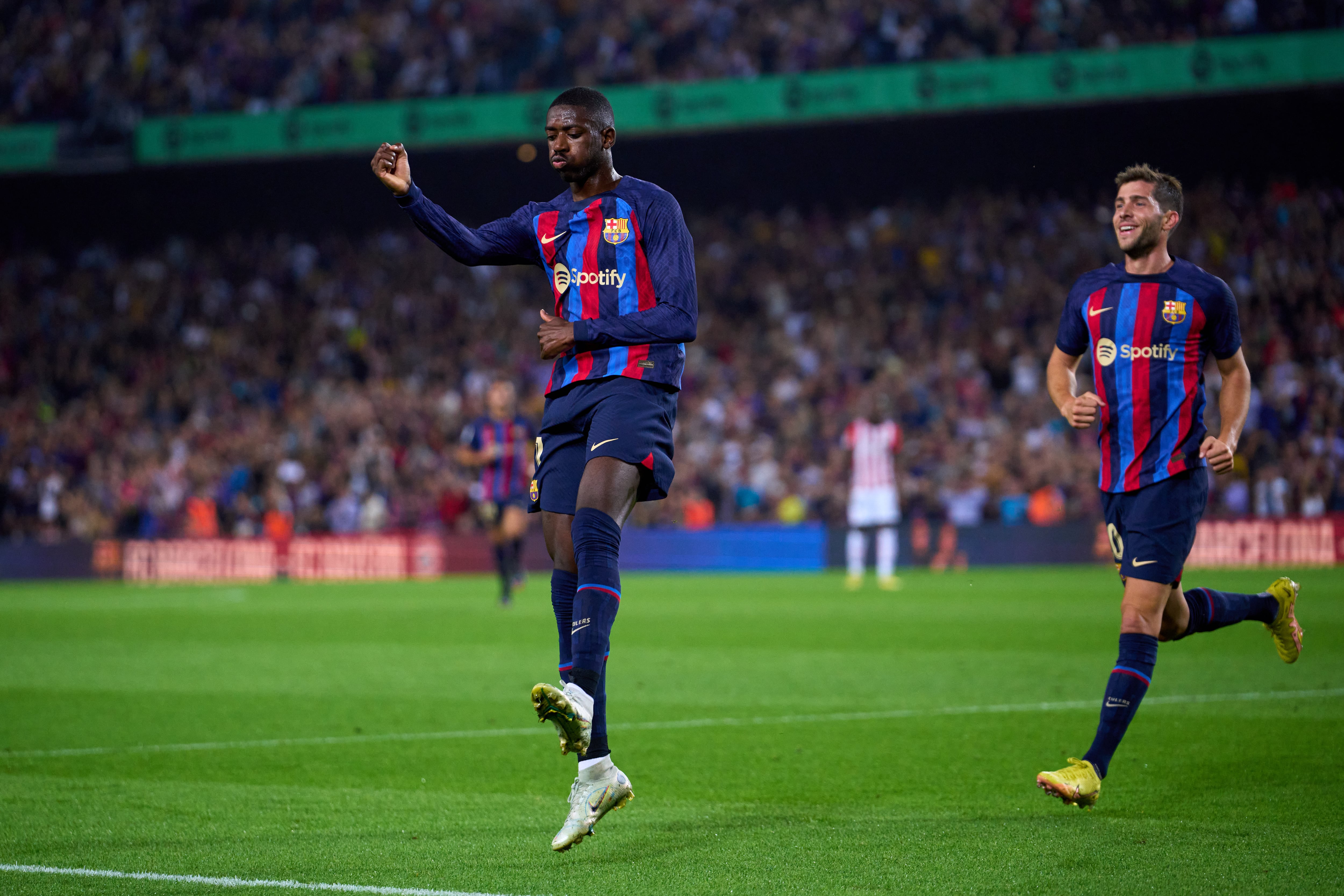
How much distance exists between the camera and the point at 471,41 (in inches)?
1137

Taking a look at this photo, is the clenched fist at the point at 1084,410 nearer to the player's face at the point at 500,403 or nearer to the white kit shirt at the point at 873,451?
the player's face at the point at 500,403

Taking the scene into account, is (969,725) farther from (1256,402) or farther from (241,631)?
(1256,402)

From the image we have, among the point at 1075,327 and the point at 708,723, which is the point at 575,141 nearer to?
the point at 1075,327

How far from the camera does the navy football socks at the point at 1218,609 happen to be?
5.98 m

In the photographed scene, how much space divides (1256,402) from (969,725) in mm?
17097

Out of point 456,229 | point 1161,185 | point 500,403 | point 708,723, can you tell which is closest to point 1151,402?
point 1161,185

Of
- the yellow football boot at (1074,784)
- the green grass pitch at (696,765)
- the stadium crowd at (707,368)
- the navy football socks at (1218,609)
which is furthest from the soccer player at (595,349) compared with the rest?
the stadium crowd at (707,368)

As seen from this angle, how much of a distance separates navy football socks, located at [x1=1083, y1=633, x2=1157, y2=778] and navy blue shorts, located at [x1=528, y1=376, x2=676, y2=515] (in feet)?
5.75

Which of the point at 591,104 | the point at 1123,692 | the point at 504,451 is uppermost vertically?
the point at 591,104

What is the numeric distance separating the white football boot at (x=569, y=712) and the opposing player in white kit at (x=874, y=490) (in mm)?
14254

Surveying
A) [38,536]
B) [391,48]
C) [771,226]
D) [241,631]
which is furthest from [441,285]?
[241,631]

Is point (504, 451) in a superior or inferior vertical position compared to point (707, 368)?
inferior

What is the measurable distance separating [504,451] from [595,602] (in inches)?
467

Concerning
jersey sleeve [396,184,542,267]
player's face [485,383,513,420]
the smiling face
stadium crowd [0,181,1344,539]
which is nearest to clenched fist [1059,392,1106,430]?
the smiling face
